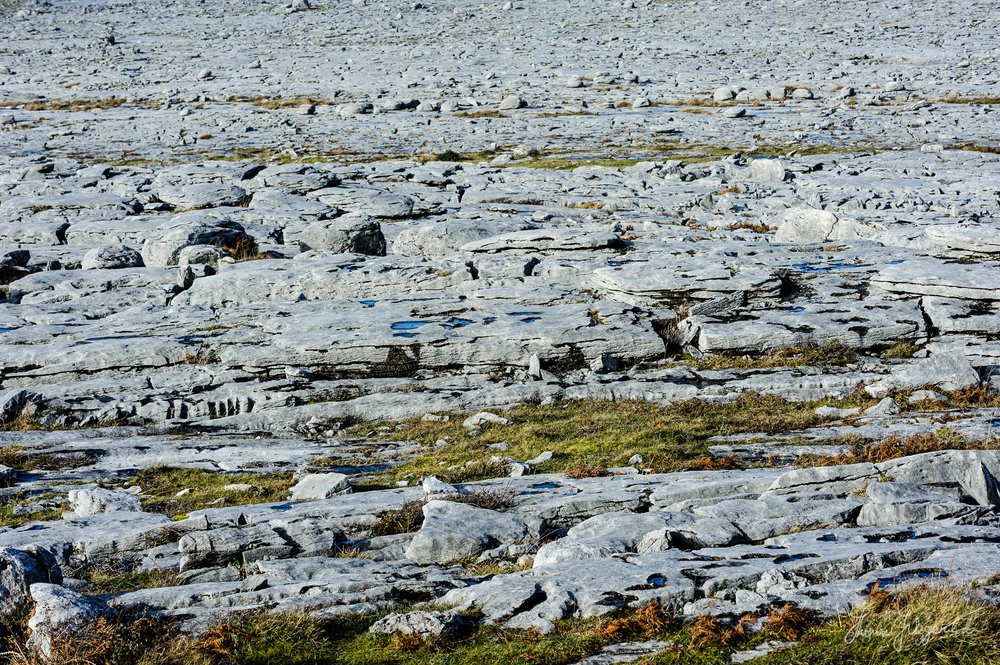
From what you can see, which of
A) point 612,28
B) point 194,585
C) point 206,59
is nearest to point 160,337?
point 194,585

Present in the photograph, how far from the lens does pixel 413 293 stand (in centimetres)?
2789

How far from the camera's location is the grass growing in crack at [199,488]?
15.2m

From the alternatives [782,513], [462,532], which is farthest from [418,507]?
[782,513]

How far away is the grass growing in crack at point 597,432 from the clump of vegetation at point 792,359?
209 cm

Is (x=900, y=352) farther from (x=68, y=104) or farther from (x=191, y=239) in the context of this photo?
(x=68, y=104)

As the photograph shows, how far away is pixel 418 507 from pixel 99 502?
6722 millimetres

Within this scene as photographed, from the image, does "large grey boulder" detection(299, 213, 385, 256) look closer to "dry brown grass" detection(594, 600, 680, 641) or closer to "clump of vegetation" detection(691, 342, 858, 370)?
"clump of vegetation" detection(691, 342, 858, 370)

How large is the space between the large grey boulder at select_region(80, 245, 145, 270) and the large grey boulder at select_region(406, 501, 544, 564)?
2696 cm

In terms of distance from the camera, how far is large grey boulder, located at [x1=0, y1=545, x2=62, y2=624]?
973 cm

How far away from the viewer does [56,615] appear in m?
8.97

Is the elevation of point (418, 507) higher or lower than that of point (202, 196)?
lower

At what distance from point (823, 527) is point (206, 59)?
4132 inches

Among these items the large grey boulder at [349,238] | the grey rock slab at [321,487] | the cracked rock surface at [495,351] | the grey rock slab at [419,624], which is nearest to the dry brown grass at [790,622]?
the cracked rock surface at [495,351]

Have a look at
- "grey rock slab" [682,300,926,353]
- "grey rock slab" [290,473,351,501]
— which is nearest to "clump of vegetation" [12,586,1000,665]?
"grey rock slab" [290,473,351,501]
